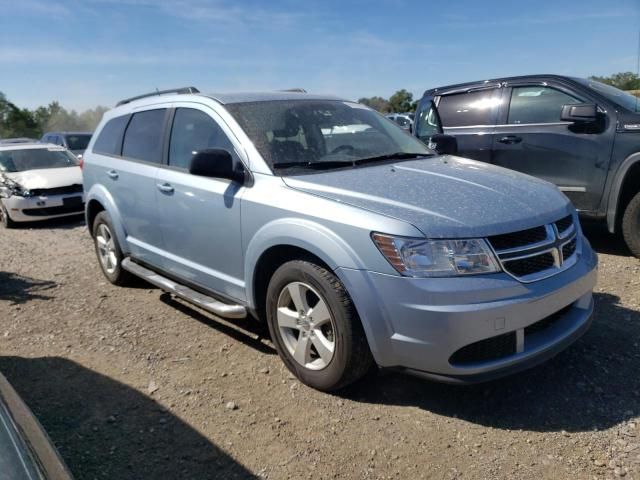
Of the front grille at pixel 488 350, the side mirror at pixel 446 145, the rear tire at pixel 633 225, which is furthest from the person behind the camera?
the rear tire at pixel 633 225

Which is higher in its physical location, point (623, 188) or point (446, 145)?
point (446, 145)

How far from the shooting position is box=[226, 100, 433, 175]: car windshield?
356cm

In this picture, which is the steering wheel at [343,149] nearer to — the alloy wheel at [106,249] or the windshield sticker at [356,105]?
the windshield sticker at [356,105]

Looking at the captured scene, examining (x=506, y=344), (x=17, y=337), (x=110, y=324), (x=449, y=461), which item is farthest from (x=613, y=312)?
(x=17, y=337)

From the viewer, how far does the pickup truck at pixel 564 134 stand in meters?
5.37

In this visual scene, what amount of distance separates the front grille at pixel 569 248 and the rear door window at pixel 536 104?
3171 millimetres

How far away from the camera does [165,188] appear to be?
4125 millimetres

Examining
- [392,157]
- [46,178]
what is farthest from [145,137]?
[46,178]

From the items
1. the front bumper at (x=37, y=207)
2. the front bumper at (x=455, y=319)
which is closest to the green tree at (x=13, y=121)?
the front bumper at (x=37, y=207)

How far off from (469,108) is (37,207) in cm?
738

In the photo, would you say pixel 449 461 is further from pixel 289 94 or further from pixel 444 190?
pixel 289 94

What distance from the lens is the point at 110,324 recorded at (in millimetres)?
4488

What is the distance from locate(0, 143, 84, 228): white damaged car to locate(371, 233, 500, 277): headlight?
335 inches

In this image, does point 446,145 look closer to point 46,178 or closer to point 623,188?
point 623,188
